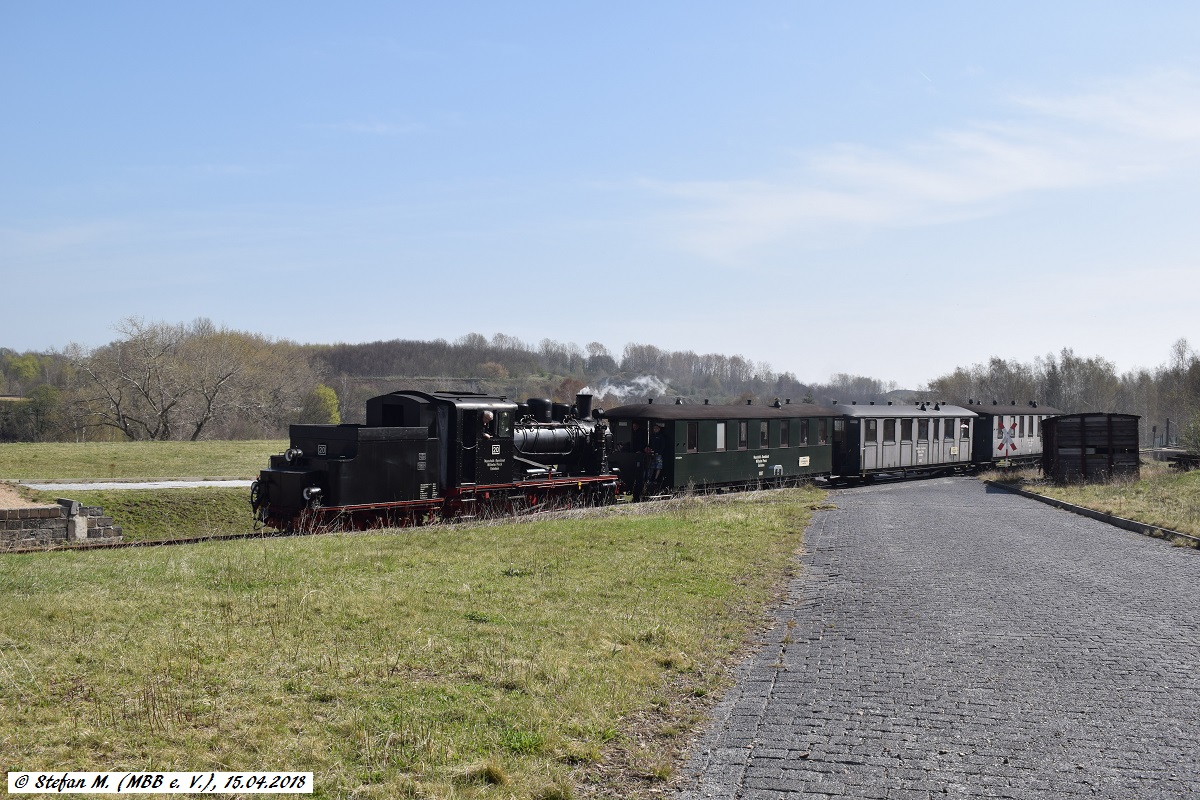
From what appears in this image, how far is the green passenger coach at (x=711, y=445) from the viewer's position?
24.4m

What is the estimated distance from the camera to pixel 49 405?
5503 centimetres

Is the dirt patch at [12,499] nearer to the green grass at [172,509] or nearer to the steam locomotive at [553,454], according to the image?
the green grass at [172,509]

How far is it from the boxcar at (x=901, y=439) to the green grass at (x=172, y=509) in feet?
64.6

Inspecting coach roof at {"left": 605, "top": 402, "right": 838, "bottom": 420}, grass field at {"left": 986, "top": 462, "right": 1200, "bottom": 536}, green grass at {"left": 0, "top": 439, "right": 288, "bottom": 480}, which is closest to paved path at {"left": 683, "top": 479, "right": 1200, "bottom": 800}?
grass field at {"left": 986, "top": 462, "right": 1200, "bottom": 536}

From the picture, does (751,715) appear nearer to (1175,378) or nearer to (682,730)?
(682,730)

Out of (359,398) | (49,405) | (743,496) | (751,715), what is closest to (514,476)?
(743,496)

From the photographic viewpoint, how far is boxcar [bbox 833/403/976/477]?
30984 mm

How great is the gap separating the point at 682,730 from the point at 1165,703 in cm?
392

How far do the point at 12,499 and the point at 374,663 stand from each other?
693 inches

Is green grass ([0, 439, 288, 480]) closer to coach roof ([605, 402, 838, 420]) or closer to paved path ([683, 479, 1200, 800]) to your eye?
coach roof ([605, 402, 838, 420])

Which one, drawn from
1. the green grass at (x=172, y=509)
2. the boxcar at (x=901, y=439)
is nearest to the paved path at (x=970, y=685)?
the green grass at (x=172, y=509)

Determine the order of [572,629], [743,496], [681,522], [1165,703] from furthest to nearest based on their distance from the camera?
[743,496], [681,522], [572,629], [1165,703]

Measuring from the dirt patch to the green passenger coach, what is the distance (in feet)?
46.7

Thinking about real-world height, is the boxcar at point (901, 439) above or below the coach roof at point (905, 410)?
below
